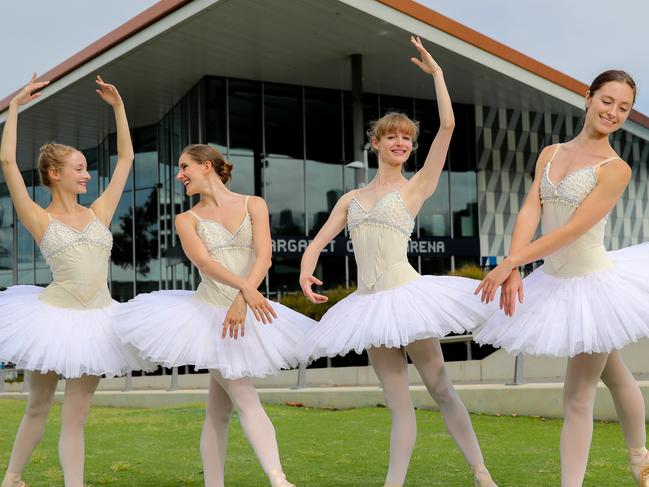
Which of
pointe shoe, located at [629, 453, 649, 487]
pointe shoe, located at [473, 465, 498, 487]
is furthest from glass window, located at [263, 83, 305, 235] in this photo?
pointe shoe, located at [629, 453, 649, 487]

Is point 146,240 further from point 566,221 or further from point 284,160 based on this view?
point 566,221

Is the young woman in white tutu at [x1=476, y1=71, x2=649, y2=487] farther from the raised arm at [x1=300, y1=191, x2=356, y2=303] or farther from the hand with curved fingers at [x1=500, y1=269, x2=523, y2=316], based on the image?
the raised arm at [x1=300, y1=191, x2=356, y2=303]

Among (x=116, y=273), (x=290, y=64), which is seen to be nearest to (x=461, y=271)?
(x=290, y=64)

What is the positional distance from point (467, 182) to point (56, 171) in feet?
82.2

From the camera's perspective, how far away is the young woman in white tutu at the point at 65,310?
4.80m

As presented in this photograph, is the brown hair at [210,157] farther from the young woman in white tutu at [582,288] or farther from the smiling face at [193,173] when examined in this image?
the young woman in white tutu at [582,288]

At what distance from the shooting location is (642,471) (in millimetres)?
4027

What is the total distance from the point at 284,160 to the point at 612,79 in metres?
Result: 21.6

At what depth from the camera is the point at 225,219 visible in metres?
4.80

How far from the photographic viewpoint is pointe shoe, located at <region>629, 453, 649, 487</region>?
4.01 metres

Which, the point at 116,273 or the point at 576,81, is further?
the point at 116,273

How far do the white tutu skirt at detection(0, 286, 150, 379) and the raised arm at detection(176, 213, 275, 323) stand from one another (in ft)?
2.52

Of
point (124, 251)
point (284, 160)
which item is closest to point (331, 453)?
point (284, 160)

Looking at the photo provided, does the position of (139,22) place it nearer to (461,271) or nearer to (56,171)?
(461,271)
